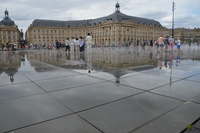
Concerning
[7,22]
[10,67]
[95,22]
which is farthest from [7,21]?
[10,67]

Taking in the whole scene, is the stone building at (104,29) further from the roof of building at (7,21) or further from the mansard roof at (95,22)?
the roof of building at (7,21)

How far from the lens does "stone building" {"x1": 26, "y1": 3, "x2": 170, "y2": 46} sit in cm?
9888

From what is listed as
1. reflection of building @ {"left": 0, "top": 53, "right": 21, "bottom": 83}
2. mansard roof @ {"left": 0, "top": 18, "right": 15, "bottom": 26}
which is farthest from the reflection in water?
mansard roof @ {"left": 0, "top": 18, "right": 15, "bottom": 26}

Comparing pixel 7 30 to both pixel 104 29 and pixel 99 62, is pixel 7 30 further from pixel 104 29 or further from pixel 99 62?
pixel 99 62

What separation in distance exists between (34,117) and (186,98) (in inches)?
105

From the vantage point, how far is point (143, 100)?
328cm

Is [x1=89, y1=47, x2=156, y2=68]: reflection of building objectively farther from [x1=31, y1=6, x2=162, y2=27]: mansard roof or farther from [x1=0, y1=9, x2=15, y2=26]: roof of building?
[x1=0, y1=9, x2=15, y2=26]: roof of building

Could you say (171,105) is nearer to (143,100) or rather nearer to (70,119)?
(143,100)

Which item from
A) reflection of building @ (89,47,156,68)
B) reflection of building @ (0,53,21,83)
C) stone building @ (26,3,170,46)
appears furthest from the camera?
stone building @ (26,3,170,46)

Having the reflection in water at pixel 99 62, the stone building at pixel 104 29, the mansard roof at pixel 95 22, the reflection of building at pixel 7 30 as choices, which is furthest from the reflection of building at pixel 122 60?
the reflection of building at pixel 7 30

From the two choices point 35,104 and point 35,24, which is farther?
point 35,24

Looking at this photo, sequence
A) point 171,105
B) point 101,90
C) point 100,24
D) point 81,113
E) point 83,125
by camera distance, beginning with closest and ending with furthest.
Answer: point 83,125 → point 81,113 → point 171,105 → point 101,90 → point 100,24

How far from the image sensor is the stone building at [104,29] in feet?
324

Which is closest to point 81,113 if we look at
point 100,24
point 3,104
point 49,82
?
point 3,104
